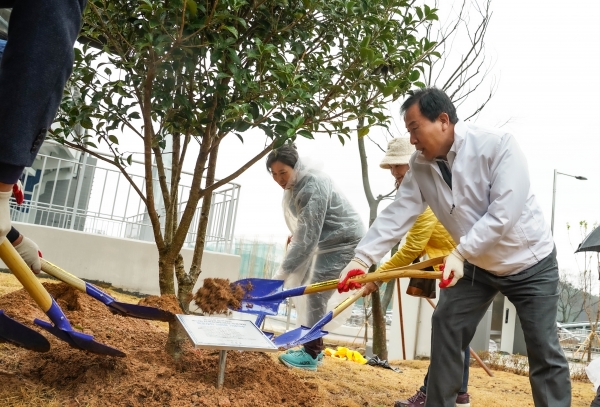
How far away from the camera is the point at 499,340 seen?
9469mm

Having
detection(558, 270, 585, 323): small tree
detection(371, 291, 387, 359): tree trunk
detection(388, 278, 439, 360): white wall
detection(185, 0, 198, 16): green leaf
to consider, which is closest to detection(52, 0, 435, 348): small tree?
detection(185, 0, 198, 16): green leaf

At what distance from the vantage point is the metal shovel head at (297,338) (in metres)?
2.78

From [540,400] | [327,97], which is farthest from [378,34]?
[540,400]

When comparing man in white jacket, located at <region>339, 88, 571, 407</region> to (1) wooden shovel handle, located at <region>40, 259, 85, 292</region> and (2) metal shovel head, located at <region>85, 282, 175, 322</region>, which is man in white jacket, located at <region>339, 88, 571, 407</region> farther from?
(1) wooden shovel handle, located at <region>40, 259, 85, 292</region>

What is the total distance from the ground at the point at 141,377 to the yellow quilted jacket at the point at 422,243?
0.86 meters

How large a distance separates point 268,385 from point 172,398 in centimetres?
50

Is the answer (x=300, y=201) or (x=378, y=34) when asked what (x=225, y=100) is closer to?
(x=378, y=34)

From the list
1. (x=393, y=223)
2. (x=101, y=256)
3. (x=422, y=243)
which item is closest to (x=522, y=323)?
(x=393, y=223)

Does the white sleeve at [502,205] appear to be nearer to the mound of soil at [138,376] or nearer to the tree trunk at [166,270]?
the mound of soil at [138,376]

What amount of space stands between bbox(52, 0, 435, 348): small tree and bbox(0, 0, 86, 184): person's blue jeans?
43.2 inches

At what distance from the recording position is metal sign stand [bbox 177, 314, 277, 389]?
90.2 inches

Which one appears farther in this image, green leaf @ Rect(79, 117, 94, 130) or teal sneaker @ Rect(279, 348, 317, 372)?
teal sneaker @ Rect(279, 348, 317, 372)

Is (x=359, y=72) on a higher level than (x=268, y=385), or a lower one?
higher

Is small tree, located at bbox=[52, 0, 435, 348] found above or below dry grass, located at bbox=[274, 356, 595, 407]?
above
